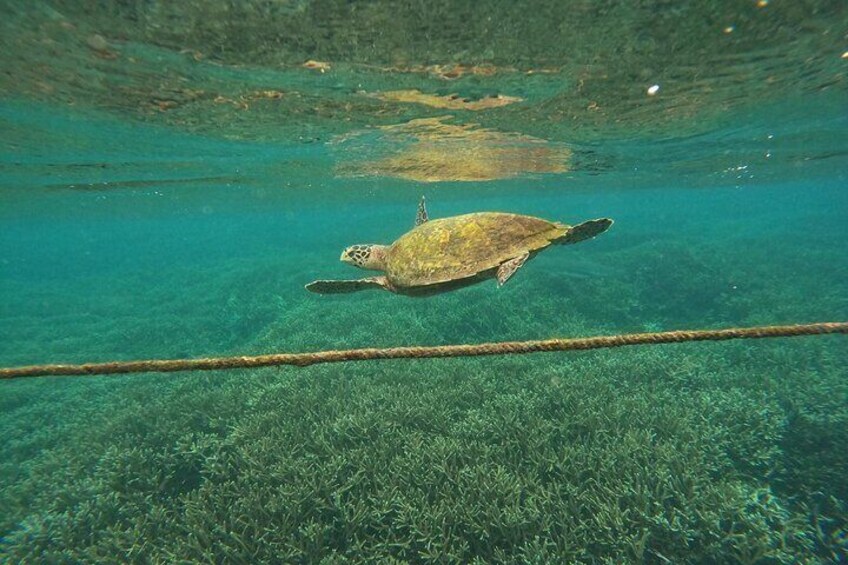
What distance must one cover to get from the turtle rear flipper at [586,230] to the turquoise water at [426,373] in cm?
402

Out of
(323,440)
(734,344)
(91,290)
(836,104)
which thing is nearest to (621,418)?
(323,440)

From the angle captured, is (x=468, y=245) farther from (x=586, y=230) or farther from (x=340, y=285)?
(x=340, y=285)

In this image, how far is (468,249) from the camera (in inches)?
215

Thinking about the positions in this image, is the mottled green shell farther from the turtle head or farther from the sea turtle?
the turtle head

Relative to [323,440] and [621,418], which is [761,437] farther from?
[323,440]

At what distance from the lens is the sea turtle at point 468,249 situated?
518 centimetres

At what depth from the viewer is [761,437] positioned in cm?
790

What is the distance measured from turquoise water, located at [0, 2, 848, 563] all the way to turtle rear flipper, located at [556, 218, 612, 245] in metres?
4.02

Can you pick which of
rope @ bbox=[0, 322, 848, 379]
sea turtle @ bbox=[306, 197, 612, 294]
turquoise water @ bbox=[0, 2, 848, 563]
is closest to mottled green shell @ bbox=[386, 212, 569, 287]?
sea turtle @ bbox=[306, 197, 612, 294]

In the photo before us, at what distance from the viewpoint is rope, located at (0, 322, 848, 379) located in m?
2.25

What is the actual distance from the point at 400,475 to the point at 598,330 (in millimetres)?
10257

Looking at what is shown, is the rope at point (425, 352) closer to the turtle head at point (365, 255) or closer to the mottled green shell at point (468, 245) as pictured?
the mottled green shell at point (468, 245)

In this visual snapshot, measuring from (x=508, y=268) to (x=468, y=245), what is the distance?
0.81 meters

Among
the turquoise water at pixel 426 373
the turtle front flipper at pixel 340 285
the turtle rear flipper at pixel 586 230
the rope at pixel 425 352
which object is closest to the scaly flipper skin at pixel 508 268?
the turtle rear flipper at pixel 586 230
